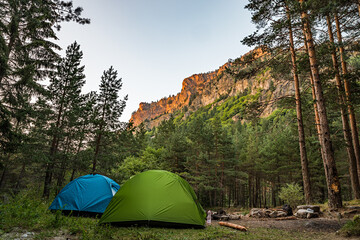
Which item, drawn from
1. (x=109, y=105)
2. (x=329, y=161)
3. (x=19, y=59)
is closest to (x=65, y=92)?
(x=109, y=105)

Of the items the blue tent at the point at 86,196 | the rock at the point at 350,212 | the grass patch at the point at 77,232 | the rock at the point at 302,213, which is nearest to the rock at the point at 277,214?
the rock at the point at 302,213

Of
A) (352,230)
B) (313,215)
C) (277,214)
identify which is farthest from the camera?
(277,214)

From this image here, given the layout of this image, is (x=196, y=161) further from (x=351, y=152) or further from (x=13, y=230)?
(x=13, y=230)

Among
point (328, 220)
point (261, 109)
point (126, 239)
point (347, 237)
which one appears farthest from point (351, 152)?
point (126, 239)

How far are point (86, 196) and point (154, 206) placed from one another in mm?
4058

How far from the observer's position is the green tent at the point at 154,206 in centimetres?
557

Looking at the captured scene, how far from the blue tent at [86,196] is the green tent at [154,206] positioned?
233 centimetres

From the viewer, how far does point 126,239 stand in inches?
169

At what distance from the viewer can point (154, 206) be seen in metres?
5.71

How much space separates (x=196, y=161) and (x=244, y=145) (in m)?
14.2

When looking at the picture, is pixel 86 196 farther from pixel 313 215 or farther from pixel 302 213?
pixel 313 215

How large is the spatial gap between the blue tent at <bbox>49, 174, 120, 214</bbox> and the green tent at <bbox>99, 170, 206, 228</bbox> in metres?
2.33

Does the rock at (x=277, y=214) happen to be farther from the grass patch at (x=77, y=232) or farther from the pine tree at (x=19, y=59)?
the pine tree at (x=19, y=59)

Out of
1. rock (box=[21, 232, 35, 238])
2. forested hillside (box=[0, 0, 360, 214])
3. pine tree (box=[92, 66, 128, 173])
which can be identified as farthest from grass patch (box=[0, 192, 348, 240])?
pine tree (box=[92, 66, 128, 173])
